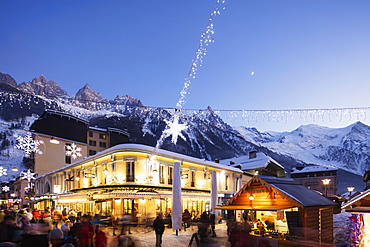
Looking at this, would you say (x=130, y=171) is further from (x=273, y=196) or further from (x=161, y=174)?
(x=273, y=196)

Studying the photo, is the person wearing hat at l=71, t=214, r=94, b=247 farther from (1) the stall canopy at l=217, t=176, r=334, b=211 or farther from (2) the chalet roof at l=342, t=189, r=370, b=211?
(2) the chalet roof at l=342, t=189, r=370, b=211

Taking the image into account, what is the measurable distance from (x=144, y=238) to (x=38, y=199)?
2967cm

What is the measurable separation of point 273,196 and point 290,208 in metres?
Answer: 1.10

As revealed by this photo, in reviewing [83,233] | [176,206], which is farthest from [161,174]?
[83,233]

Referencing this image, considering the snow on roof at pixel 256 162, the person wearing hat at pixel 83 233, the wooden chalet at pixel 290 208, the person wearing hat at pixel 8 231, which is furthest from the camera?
the snow on roof at pixel 256 162

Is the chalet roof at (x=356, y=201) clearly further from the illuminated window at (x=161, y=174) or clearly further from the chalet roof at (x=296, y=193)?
the illuminated window at (x=161, y=174)

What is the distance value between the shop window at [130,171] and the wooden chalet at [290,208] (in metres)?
10.6

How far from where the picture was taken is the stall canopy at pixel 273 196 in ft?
39.9

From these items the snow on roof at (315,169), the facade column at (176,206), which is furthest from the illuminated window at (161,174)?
A: the snow on roof at (315,169)

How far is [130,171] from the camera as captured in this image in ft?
78.0

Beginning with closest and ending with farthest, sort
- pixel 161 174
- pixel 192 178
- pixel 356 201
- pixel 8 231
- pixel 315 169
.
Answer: pixel 8 231
pixel 356 201
pixel 161 174
pixel 192 178
pixel 315 169

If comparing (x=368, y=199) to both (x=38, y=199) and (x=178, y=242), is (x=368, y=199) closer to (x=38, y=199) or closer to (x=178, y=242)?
(x=178, y=242)

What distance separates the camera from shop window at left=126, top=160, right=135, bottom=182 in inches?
928

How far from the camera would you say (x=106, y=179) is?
24484mm
